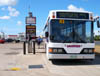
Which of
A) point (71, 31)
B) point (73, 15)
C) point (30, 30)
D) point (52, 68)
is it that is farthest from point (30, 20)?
point (52, 68)

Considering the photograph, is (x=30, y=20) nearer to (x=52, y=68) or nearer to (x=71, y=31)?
(x=71, y=31)

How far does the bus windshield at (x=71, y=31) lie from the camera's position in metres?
9.62

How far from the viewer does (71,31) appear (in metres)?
9.81

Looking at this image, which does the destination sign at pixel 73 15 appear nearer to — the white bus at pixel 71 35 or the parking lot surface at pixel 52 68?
the white bus at pixel 71 35

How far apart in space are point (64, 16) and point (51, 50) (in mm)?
2140

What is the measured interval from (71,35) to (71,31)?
0.24 metres

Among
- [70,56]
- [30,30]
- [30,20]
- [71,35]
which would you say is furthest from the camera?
[30,30]

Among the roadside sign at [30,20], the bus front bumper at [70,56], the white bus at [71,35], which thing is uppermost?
the roadside sign at [30,20]

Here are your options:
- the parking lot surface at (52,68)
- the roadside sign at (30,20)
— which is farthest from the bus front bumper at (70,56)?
the roadside sign at (30,20)

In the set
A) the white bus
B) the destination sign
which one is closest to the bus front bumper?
the white bus

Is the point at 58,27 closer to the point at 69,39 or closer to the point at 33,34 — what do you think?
the point at 69,39

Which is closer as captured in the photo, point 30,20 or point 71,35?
point 71,35

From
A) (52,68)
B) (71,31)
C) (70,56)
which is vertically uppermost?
(71,31)

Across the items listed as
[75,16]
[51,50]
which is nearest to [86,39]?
[75,16]
